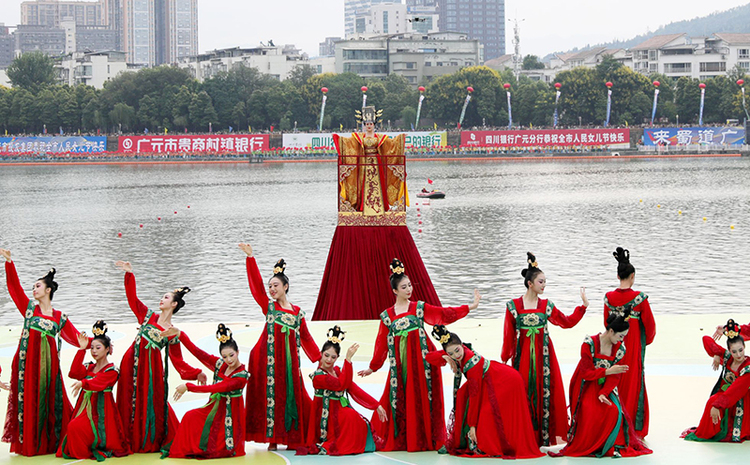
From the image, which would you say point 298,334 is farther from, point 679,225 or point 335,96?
point 335,96

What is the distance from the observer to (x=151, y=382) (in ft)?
21.6

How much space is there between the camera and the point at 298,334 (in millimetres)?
6832

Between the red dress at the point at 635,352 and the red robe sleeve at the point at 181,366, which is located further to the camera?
the red dress at the point at 635,352

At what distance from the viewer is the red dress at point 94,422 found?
21.2ft

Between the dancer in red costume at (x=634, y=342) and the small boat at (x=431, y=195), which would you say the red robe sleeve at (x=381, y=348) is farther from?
the small boat at (x=431, y=195)

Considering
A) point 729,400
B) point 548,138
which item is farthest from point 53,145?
point 729,400

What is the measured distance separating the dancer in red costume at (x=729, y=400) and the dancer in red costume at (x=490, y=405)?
118 cm

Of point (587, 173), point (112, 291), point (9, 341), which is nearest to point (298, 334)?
point (9, 341)

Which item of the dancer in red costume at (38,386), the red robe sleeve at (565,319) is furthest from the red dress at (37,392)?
the red robe sleeve at (565,319)

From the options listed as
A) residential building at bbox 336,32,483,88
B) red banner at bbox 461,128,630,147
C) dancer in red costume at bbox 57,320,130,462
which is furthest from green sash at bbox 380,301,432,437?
residential building at bbox 336,32,483,88

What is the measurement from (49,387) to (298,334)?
1.68 meters

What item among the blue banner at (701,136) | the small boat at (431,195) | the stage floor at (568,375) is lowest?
the stage floor at (568,375)

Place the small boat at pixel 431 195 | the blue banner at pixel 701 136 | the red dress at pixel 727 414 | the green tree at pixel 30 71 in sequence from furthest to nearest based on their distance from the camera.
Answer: the green tree at pixel 30 71, the blue banner at pixel 701 136, the small boat at pixel 431 195, the red dress at pixel 727 414

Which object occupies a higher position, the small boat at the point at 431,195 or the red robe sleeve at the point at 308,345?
the small boat at the point at 431,195
